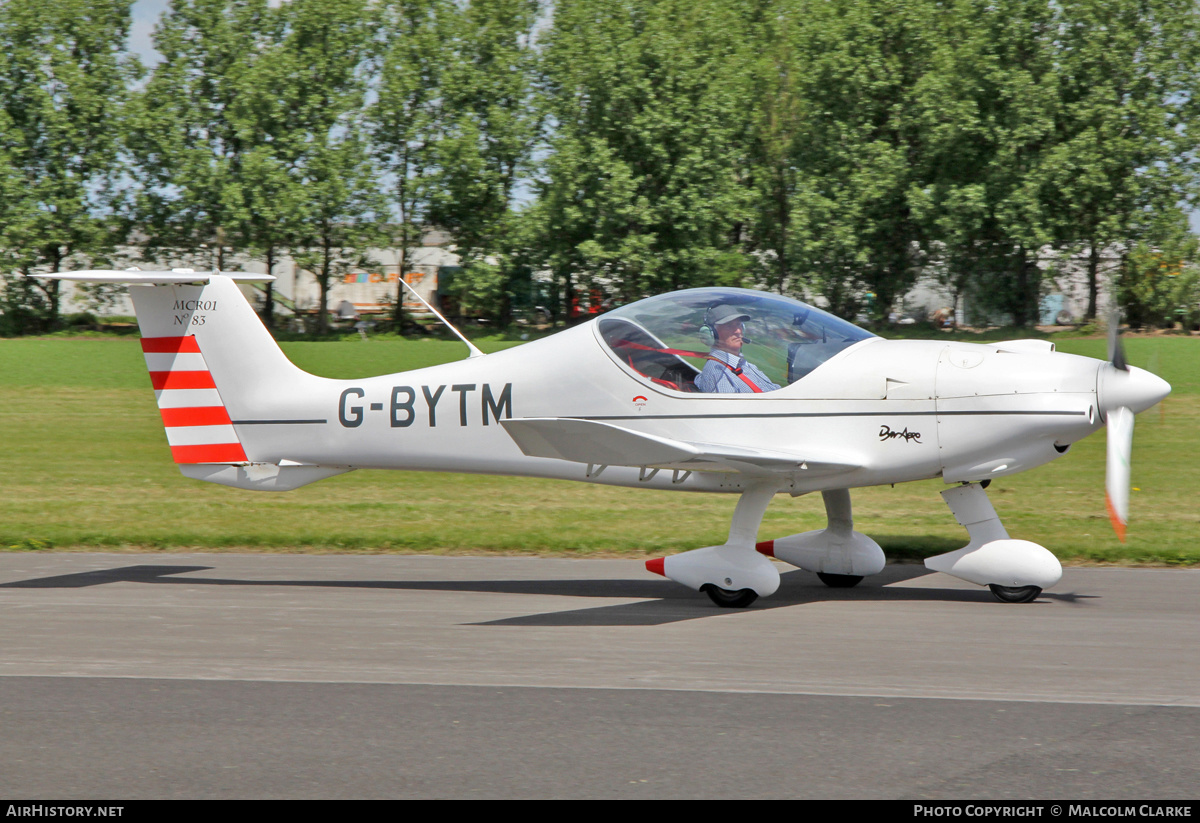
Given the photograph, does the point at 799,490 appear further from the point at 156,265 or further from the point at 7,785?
the point at 156,265

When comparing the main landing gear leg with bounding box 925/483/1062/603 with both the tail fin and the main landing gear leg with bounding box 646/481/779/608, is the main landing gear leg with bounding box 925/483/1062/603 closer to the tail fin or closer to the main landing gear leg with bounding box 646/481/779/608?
the main landing gear leg with bounding box 646/481/779/608

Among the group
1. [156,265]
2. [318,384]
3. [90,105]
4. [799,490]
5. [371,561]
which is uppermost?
[90,105]

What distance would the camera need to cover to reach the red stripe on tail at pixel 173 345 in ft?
29.3

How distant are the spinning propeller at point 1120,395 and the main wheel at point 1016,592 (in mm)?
754

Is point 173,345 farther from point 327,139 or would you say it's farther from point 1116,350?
point 327,139

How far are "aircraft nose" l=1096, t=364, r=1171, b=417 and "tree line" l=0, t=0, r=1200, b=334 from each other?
35.2 m

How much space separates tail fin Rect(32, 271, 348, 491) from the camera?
348 inches

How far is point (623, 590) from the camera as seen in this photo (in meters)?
8.51

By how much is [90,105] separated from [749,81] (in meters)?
26.1

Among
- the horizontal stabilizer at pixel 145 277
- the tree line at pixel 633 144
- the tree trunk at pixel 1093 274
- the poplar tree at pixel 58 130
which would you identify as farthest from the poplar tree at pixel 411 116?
the horizontal stabilizer at pixel 145 277

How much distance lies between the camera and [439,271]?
4931 cm

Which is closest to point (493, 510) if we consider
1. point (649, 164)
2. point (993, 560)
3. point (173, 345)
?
point (173, 345)

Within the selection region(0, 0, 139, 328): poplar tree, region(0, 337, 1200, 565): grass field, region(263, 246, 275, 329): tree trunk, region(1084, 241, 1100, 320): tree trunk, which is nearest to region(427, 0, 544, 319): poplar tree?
region(263, 246, 275, 329): tree trunk

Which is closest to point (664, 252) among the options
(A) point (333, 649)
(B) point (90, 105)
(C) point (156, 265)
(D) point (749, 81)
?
(D) point (749, 81)
